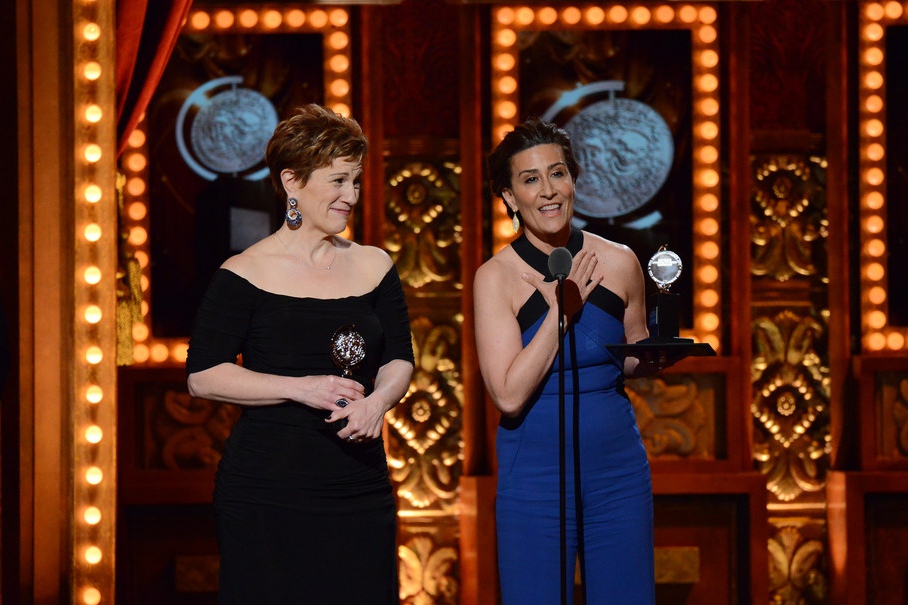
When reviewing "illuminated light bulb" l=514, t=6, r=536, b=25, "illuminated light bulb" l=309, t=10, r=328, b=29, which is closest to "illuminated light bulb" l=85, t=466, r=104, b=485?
"illuminated light bulb" l=309, t=10, r=328, b=29

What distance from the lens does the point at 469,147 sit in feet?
14.3

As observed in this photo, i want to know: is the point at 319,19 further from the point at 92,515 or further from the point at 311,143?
the point at 92,515

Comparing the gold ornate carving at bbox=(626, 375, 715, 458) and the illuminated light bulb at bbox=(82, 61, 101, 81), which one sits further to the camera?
the gold ornate carving at bbox=(626, 375, 715, 458)

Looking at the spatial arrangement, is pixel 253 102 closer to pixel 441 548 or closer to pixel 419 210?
pixel 419 210

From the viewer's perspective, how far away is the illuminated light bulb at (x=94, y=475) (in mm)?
3373

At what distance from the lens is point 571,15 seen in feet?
14.4

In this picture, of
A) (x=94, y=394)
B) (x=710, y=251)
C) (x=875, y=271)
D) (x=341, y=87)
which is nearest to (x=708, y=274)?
(x=710, y=251)

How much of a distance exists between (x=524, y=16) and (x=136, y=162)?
165cm

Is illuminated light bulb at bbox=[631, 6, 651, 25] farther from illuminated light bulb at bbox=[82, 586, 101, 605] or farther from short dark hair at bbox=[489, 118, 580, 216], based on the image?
illuminated light bulb at bbox=[82, 586, 101, 605]

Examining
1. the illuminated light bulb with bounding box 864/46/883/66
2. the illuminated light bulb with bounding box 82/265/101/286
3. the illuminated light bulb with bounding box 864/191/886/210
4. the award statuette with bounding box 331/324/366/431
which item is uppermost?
the illuminated light bulb with bounding box 864/46/883/66

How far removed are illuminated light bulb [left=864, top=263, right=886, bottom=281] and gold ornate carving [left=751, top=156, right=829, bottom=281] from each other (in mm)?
244

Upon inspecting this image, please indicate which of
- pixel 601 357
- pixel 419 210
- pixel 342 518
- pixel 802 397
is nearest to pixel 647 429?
pixel 802 397

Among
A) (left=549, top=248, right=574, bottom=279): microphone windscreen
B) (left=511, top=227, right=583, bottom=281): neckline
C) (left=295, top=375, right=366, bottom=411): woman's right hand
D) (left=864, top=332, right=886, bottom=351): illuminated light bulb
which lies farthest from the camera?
(left=864, top=332, right=886, bottom=351): illuminated light bulb

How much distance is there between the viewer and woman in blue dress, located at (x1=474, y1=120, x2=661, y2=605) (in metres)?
2.51
